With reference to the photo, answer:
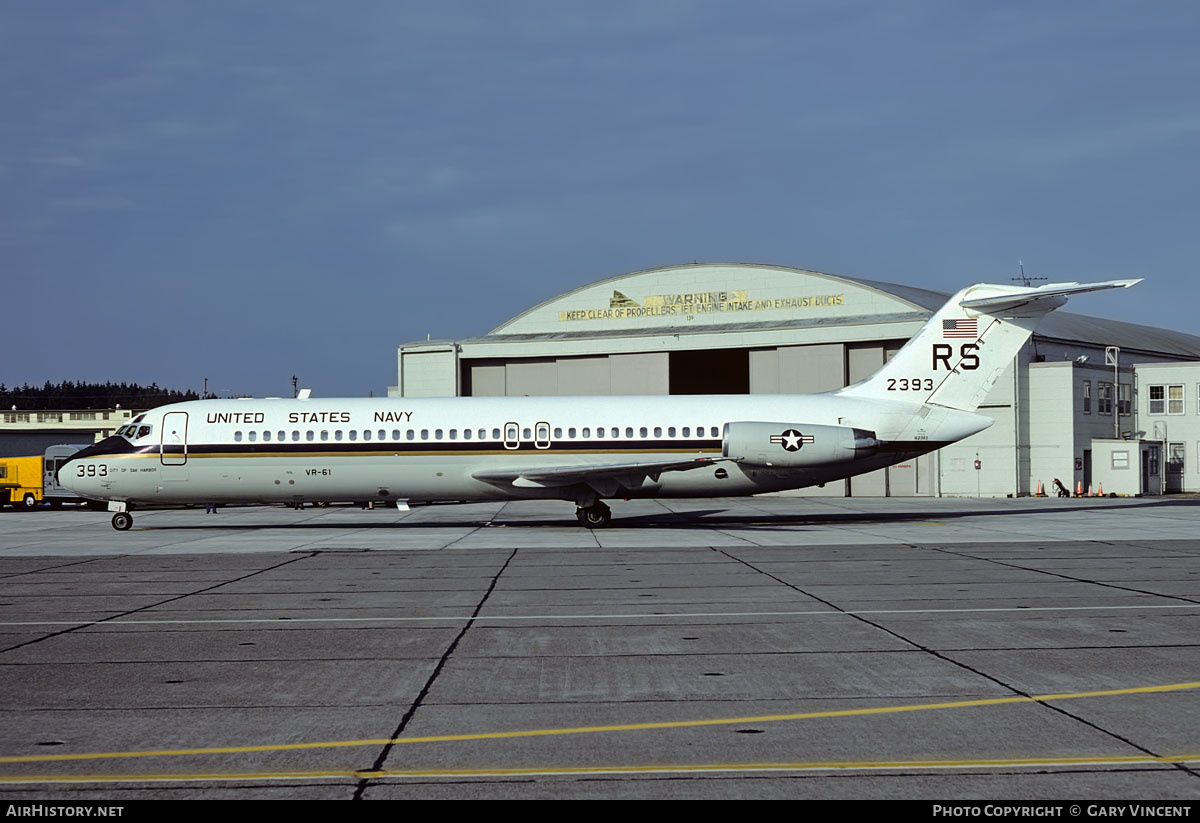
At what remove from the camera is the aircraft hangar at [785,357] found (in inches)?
2080

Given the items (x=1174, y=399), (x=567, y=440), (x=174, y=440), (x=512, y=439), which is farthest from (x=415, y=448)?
(x=1174, y=399)

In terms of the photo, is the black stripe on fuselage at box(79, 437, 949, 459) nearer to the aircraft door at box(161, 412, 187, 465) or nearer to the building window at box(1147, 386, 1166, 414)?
the aircraft door at box(161, 412, 187, 465)

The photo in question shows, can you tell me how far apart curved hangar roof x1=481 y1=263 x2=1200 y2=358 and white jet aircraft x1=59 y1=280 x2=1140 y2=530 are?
18843 mm

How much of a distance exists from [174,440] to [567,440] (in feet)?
38.4

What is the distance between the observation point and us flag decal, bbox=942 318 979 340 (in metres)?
33.3

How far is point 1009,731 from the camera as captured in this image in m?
8.58

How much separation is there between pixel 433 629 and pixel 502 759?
650cm

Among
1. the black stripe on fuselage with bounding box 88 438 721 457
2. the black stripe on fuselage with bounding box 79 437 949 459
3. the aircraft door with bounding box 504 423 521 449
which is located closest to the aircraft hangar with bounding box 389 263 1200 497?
the black stripe on fuselage with bounding box 79 437 949 459

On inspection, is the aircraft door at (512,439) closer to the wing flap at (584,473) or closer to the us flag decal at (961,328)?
the wing flap at (584,473)

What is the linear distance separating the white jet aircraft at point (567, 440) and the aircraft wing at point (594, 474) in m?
0.07

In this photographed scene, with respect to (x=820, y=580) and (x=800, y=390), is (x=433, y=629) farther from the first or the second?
(x=800, y=390)

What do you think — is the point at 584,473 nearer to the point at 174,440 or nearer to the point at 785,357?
the point at 174,440

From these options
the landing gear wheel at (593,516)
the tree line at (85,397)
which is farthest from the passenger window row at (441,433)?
the tree line at (85,397)
